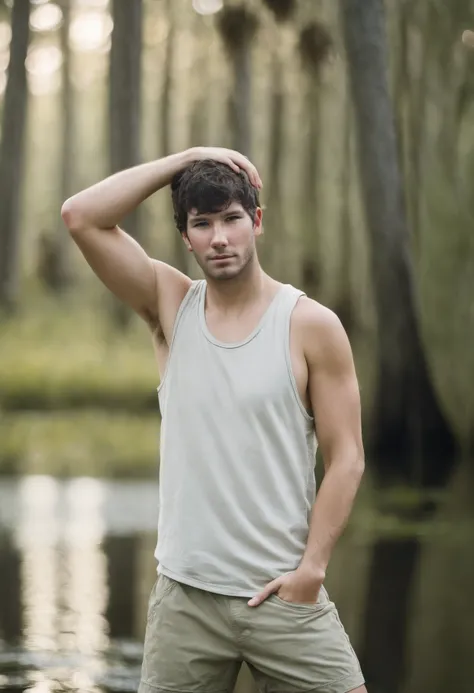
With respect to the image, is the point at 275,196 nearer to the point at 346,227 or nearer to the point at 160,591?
the point at 346,227

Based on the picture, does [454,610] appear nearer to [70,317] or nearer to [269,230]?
[70,317]

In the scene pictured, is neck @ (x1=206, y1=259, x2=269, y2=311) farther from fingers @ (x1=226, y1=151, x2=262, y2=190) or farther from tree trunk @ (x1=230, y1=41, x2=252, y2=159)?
tree trunk @ (x1=230, y1=41, x2=252, y2=159)

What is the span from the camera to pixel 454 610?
5.12 meters

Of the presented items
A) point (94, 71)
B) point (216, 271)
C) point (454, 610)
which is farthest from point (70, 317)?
point (216, 271)

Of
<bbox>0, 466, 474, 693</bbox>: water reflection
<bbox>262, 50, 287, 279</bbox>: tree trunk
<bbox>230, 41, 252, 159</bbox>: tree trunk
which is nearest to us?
<bbox>0, 466, 474, 693</bbox>: water reflection

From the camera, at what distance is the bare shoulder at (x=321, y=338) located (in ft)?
7.38

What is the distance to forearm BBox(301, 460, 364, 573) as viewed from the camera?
2.24 metres

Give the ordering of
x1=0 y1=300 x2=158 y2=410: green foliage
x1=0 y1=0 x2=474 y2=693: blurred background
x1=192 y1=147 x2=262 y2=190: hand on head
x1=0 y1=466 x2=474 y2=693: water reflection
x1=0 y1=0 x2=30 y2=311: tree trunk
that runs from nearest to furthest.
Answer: x1=192 y1=147 x2=262 y2=190: hand on head → x1=0 y1=466 x2=474 y2=693: water reflection → x1=0 y1=0 x2=474 y2=693: blurred background → x1=0 y1=300 x2=158 y2=410: green foliage → x1=0 y1=0 x2=30 y2=311: tree trunk

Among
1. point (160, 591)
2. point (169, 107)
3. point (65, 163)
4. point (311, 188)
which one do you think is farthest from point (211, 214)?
point (65, 163)

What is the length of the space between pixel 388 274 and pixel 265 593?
280 inches

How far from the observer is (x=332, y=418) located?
2264mm

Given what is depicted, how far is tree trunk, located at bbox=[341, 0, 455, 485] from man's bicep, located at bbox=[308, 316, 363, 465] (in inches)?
252

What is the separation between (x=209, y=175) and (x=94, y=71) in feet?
61.0

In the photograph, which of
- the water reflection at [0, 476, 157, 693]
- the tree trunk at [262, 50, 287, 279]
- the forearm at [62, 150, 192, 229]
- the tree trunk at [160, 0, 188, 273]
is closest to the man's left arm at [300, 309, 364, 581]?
the forearm at [62, 150, 192, 229]
